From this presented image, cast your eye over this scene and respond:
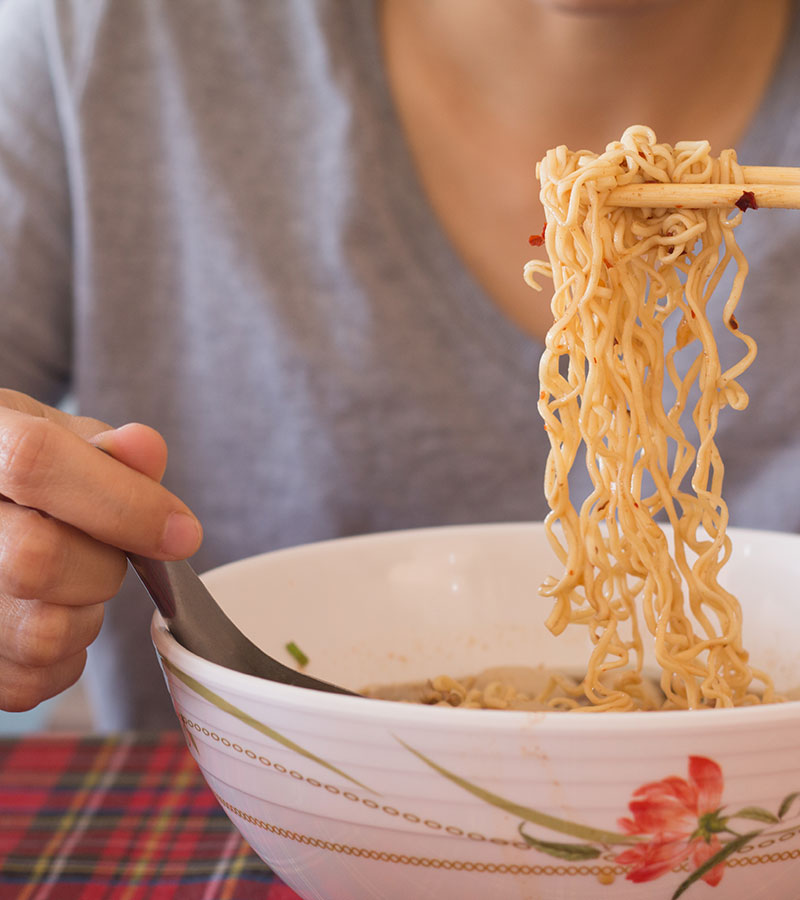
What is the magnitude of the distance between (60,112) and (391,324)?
537 millimetres

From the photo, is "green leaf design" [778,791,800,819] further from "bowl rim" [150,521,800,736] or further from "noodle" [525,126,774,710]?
"noodle" [525,126,774,710]

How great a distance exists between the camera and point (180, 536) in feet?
1.85

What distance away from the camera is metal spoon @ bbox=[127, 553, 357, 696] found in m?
0.59

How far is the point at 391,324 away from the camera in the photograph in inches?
47.6

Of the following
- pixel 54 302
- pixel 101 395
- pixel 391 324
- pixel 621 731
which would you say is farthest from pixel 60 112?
pixel 621 731

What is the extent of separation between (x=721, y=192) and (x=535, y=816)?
0.42 m

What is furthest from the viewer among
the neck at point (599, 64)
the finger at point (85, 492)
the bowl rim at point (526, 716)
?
the neck at point (599, 64)

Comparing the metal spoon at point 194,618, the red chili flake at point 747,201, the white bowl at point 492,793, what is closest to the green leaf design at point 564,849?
the white bowl at point 492,793

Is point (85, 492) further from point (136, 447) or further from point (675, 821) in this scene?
point (675, 821)

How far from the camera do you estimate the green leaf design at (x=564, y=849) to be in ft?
1.48

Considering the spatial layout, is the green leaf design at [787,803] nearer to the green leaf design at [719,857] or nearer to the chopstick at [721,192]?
the green leaf design at [719,857]

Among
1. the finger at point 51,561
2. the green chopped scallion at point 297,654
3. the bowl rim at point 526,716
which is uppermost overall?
the finger at point 51,561

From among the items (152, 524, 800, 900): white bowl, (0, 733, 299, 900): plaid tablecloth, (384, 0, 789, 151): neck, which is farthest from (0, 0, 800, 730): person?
(152, 524, 800, 900): white bowl

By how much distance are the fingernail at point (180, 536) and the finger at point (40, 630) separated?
0.36 feet
